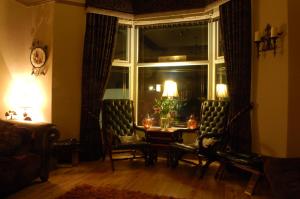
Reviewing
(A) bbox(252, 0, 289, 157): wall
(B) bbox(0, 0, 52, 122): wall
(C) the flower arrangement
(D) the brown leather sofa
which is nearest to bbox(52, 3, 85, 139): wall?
(B) bbox(0, 0, 52, 122): wall

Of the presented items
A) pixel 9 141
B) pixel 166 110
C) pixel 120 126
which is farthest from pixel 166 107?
pixel 9 141

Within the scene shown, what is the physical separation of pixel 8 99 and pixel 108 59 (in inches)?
71.4

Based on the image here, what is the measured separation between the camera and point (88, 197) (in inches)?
123

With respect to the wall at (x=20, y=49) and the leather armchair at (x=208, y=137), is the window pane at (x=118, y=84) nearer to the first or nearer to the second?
the wall at (x=20, y=49)

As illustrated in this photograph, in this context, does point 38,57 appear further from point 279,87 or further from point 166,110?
point 279,87

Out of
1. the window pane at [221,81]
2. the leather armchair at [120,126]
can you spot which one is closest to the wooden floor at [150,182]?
the leather armchair at [120,126]

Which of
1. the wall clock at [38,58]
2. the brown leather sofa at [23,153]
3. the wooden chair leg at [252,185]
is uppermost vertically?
the wall clock at [38,58]

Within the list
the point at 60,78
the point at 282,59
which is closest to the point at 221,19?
the point at 282,59

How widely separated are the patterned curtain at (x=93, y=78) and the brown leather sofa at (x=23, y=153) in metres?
1.01

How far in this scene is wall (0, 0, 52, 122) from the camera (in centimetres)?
461

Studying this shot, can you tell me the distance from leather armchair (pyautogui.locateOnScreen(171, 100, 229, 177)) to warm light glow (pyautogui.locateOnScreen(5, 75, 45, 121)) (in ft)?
7.80

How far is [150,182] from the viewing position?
12.2 ft

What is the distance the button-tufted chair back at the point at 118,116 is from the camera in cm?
470

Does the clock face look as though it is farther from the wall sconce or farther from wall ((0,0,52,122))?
the wall sconce
